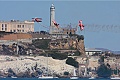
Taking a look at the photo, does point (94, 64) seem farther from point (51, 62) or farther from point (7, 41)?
point (7, 41)

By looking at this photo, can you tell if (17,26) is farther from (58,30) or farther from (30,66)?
(30,66)

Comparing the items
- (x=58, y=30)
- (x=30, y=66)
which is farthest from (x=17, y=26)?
(x=30, y=66)

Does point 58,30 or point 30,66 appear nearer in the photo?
point 30,66

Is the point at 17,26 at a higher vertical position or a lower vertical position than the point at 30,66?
higher

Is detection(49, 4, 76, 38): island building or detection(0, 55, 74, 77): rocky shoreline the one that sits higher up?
detection(49, 4, 76, 38): island building

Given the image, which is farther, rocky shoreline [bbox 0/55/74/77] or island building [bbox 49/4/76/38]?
island building [bbox 49/4/76/38]

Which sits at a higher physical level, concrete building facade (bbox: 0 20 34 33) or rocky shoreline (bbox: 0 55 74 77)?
concrete building facade (bbox: 0 20 34 33)

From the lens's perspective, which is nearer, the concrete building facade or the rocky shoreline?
the rocky shoreline

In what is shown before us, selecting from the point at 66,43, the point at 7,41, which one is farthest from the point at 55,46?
the point at 7,41
